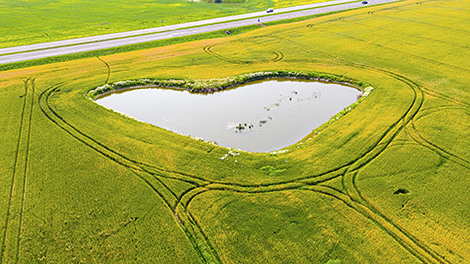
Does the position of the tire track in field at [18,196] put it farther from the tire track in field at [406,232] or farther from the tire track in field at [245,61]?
the tire track in field at [245,61]

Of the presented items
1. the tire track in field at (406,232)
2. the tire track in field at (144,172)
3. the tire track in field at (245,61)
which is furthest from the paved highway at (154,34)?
the tire track in field at (406,232)

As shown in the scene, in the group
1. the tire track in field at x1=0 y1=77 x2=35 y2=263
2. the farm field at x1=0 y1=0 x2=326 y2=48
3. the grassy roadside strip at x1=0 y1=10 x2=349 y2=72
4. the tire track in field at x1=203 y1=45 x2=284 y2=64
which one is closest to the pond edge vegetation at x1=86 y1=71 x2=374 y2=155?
the tire track in field at x1=203 y1=45 x2=284 y2=64

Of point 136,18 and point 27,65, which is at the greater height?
point 136,18

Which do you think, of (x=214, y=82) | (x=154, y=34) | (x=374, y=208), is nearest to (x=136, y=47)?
(x=154, y=34)

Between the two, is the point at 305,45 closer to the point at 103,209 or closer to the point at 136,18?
the point at 103,209

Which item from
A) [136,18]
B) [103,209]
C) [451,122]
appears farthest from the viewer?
[136,18]

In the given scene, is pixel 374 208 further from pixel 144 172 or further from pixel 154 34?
pixel 154 34

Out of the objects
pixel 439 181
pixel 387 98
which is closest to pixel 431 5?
pixel 387 98
